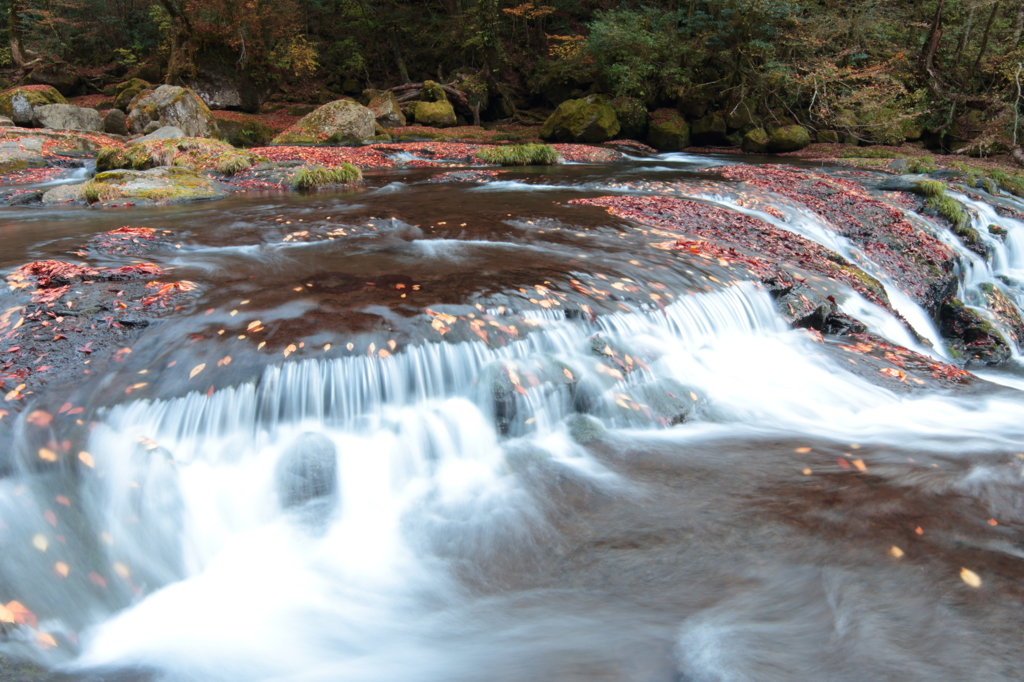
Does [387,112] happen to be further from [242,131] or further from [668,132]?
[668,132]

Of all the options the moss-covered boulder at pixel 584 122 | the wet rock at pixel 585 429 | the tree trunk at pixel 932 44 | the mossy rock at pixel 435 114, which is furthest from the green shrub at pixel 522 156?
the tree trunk at pixel 932 44

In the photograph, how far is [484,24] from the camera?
25.7 metres

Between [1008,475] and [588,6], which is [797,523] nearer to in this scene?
[1008,475]

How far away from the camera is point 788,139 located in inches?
856

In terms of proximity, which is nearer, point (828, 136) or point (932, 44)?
point (932, 44)

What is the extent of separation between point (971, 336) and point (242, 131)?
75.8ft

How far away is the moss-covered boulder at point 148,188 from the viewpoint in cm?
1048

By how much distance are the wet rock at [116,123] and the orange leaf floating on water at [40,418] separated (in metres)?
21.5

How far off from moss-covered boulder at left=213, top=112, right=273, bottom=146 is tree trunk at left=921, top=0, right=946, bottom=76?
2562cm

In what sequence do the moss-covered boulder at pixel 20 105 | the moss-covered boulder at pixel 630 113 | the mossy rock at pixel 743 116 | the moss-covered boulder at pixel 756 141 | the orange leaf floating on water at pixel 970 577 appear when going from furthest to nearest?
1. the moss-covered boulder at pixel 630 113
2. the mossy rock at pixel 743 116
3. the moss-covered boulder at pixel 756 141
4. the moss-covered boulder at pixel 20 105
5. the orange leaf floating on water at pixel 970 577

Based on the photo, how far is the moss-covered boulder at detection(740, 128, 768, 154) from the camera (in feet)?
71.9

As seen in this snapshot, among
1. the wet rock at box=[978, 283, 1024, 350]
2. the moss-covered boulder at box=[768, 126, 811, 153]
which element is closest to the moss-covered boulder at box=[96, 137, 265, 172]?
the wet rock at box=[978, 283, 1024, 350]

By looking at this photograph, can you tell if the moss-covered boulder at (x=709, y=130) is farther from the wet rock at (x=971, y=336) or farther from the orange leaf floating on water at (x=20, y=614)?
the orange leaf floating on water at (x=20, y=614)

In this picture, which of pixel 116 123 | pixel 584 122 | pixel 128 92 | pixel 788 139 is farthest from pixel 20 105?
pixel 788 139
